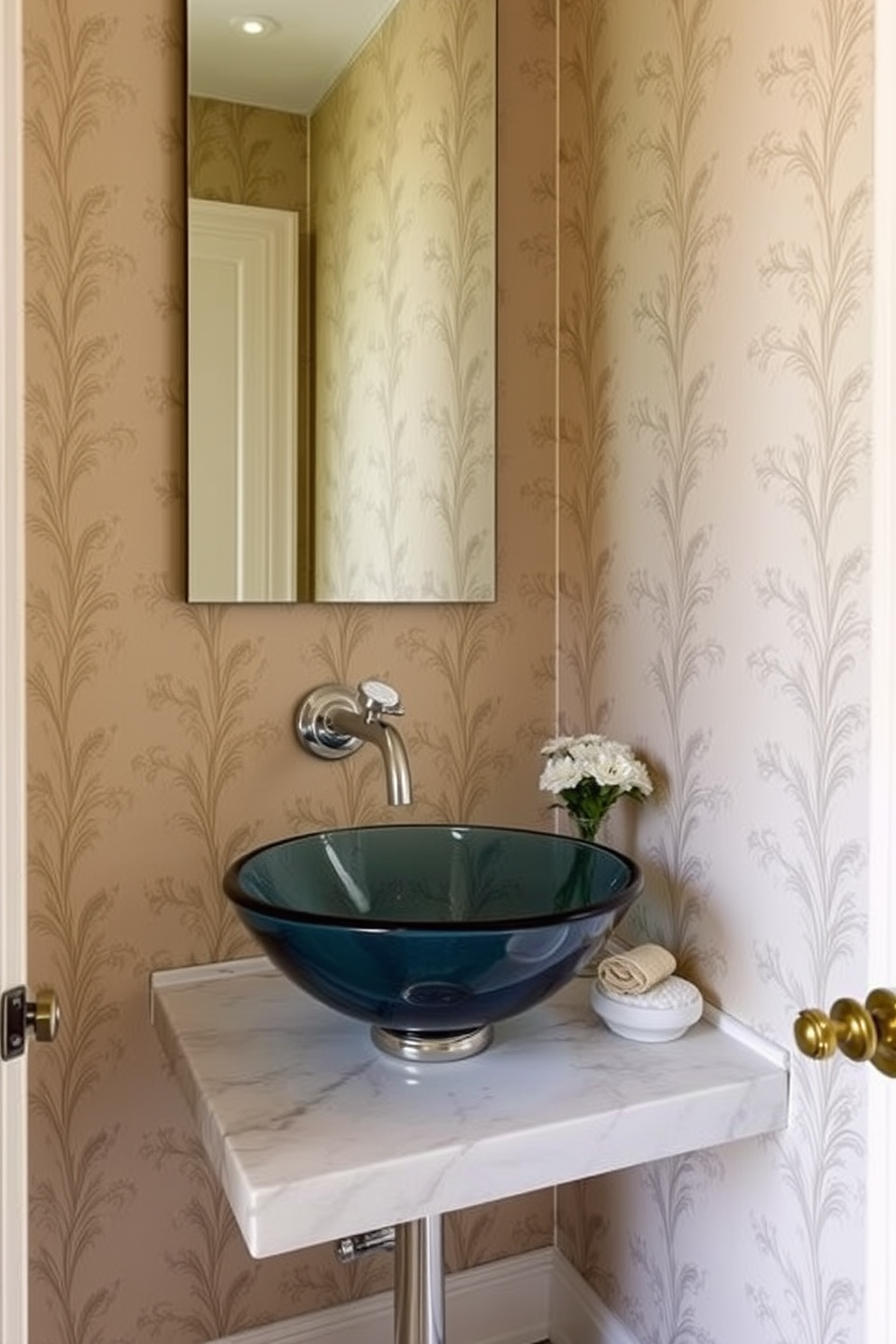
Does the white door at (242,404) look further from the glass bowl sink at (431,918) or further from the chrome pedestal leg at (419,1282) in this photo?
the chrome pedestal leg at (419,1282)

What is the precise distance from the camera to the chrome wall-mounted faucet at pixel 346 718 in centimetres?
141

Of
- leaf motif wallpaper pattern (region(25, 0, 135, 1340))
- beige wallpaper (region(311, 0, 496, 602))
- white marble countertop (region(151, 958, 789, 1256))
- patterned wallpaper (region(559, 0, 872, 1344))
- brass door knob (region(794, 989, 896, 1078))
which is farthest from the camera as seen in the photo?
beige wallpaper (region(311, 0, 496, 602))

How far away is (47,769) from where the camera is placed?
1.38 meters

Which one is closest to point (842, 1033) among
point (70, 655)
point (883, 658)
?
point (883, 658)

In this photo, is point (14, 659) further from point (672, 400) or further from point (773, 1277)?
point (773, 1277)

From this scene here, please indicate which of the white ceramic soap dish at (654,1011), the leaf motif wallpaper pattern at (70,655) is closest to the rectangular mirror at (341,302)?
the leaf motif wallpaper pattern at (70,655)

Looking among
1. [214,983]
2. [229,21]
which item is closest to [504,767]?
[214,983]

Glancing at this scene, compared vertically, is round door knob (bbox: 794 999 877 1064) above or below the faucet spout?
below

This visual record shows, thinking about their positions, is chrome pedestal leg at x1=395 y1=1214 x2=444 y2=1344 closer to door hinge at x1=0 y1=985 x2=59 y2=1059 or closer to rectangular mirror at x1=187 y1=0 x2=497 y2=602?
door hinge at x1=0 y1=985 x2=59 y2=1059

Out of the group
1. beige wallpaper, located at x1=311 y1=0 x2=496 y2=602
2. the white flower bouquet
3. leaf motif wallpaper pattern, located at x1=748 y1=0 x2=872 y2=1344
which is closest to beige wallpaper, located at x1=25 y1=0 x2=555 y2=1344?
beige wallpaper, located at x1=311 y1=0 x2=496 y2=602

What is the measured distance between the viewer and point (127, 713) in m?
1.42

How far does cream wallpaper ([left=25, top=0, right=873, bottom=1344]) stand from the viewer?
3.74 feet

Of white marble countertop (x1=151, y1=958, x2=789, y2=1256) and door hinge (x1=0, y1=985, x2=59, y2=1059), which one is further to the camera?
white marble countertop (x1=151, y1=958, x2=789, y2=1256)

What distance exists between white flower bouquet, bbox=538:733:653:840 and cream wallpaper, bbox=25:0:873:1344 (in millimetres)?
53
